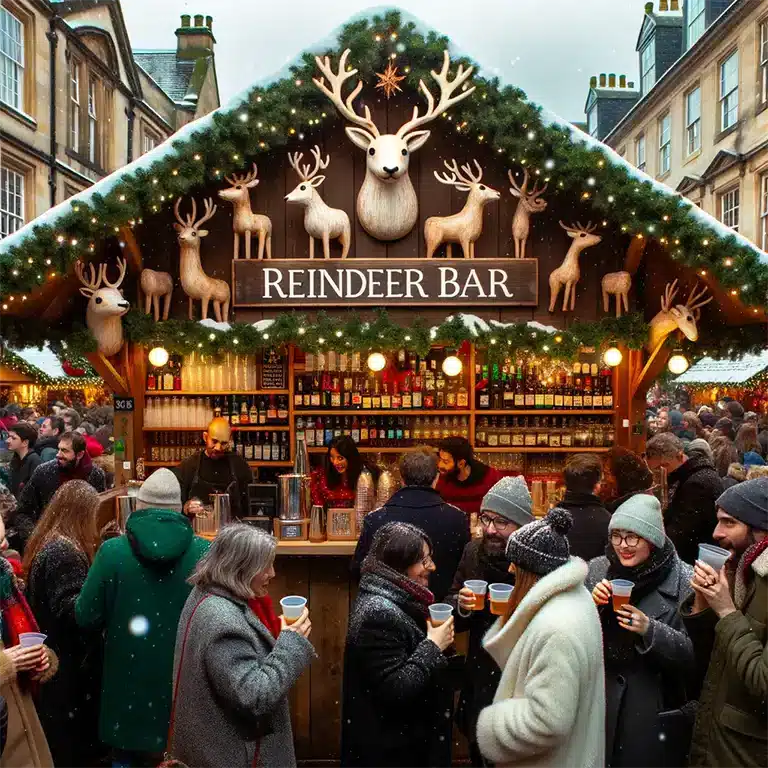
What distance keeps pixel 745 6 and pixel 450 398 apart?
14.0m

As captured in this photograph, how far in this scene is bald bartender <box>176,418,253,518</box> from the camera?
249 inches

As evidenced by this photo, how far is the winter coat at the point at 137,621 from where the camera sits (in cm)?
323

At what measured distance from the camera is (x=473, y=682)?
319 centimetres

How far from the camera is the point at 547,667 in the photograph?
7.56 feet

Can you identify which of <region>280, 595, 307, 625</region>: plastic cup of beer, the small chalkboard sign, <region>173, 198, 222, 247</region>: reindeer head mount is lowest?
<region>280, 595, 307, 625</region>: plastic cup of beer

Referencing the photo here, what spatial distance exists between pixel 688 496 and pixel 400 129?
394cm

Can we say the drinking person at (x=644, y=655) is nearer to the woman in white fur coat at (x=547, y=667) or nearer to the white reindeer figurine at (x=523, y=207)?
the woman in white fur coat at (x=547, y=667)

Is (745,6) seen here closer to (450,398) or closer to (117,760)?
(450,398)

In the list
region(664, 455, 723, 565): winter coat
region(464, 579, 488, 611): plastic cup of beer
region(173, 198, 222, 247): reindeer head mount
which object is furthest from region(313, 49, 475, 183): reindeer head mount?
region(464, 579, 488, 611): plastic cup of beer

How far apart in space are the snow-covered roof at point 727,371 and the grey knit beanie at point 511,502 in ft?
39.2

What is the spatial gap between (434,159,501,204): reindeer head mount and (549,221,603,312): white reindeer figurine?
73 centimetres

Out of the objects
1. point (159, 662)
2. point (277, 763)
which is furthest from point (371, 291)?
point (277, 763)

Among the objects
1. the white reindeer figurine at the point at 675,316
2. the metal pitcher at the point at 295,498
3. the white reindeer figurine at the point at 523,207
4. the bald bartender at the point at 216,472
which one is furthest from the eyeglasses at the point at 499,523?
the white reindeer figurine at the point at 523,207

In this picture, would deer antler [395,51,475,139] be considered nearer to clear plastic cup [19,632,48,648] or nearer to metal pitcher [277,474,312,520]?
metal pitcher [277,474,312,520]
